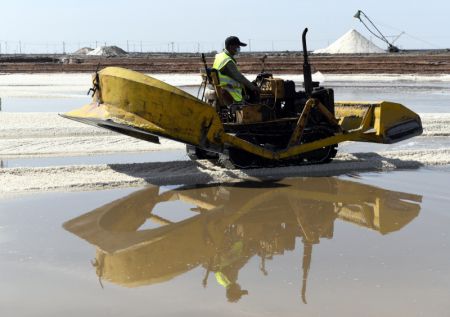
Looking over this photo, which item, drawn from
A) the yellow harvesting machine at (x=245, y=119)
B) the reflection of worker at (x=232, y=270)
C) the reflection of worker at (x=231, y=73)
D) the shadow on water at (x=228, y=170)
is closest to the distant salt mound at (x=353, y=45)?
the yellow harvesting machine at (x=245, y=119)

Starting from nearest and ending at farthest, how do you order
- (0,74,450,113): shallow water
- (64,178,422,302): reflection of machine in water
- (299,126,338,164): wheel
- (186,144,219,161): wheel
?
1. (64,178,422,302): reflection of machine in water
2. (299,126,338,164): wheel
3. (186,144,219,161): wheel
4. (0,74,450,113): shallow water

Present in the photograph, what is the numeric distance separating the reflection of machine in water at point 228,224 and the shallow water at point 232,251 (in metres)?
0.01

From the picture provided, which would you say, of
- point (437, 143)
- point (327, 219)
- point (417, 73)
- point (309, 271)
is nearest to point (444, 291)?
point (309, 271)

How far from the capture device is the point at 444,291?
5.10 metres

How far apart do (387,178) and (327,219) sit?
7.47 feet

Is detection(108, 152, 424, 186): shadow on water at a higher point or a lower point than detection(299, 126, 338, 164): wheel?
lower

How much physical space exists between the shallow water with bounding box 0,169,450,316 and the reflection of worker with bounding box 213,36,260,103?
1.36 metres

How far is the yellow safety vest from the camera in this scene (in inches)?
364

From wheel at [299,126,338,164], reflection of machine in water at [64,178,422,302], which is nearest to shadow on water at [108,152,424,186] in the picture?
wheel at [299,126,338,164]

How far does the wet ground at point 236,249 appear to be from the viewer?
16.1ft

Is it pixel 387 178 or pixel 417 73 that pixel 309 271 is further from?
pixel 417 73

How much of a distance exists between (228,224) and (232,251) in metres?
0.93

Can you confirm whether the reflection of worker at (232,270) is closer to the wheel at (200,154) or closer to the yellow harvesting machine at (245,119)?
the yellow harvesting machine at (245,119)

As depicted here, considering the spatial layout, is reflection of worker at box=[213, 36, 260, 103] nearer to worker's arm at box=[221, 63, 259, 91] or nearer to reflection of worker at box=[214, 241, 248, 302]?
worker's arm at box=[221, 63, 259, 91]
